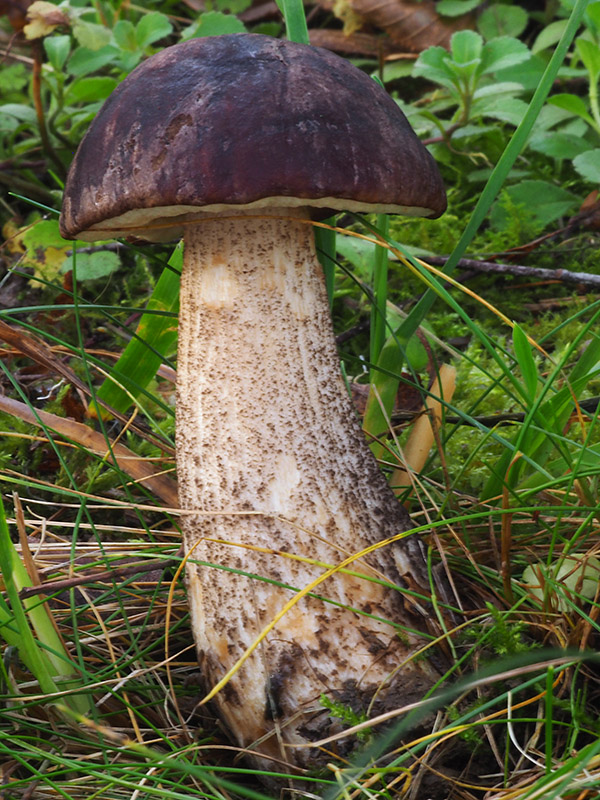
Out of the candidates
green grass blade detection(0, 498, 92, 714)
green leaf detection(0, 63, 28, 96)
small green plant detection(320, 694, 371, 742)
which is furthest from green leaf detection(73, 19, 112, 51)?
small green plant detection(320, 694, 371, 742)

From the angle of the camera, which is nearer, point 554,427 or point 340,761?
point 340,761

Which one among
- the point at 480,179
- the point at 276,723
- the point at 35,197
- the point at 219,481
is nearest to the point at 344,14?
the point at 480,179

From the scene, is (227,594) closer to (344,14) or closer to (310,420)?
(310,420)

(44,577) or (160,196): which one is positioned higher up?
(160,196)

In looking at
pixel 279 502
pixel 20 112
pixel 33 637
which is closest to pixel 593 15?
pixel 279 502

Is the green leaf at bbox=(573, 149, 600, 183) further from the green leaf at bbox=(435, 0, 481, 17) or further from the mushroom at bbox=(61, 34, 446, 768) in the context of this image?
the green leaf at bbox=(435, 0, 481, 17)

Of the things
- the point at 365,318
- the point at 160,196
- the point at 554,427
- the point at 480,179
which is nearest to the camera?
the point at 160,196

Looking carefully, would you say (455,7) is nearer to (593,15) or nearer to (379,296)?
(593,15)
